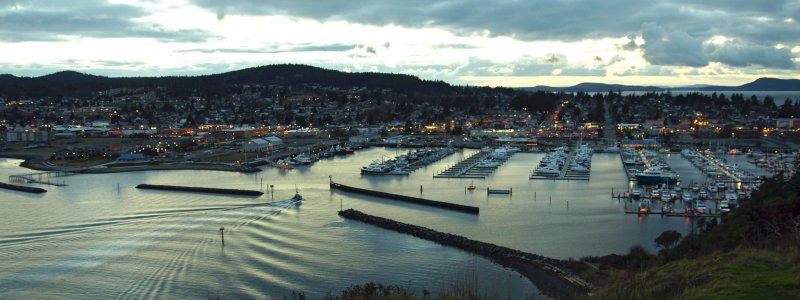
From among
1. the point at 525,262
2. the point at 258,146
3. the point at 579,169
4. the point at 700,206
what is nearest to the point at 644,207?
the point at 700,206

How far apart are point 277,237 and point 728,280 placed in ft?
17.2

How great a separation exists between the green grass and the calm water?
5.17 feet

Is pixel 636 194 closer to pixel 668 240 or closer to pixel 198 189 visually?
pixel 668 240

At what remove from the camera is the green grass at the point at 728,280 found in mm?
2951

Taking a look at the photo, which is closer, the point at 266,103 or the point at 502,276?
the point at 502,276

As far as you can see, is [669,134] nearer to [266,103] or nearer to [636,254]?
[636,254]

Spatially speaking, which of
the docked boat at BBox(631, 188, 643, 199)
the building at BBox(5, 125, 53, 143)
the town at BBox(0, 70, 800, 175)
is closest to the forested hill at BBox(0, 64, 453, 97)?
the town at BBox(0, 70, 800, 175)

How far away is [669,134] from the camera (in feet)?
73.8

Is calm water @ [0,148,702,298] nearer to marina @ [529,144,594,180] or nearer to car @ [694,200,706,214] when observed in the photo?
car @ [694,200,706,214]

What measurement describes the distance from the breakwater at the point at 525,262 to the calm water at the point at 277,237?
0.15 meters

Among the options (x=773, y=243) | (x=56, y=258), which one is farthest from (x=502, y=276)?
A: (x=56, y=258)

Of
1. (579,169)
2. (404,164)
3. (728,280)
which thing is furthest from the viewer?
(404,164)

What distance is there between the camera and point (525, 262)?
244 inches

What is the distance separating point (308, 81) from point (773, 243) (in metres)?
52.5
